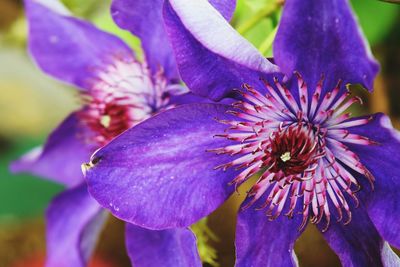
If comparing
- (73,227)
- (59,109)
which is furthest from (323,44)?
(59,109)

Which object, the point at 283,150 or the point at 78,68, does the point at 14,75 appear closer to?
the point at 78,68

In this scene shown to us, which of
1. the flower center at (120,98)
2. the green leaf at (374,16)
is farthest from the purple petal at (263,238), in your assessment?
the green leaf at (374,16)

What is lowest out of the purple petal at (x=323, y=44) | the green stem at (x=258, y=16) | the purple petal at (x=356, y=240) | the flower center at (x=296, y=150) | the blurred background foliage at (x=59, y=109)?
the blurred background foliage at (x=59, y=109)

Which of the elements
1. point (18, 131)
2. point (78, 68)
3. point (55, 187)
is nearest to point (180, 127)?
point (78, 68)

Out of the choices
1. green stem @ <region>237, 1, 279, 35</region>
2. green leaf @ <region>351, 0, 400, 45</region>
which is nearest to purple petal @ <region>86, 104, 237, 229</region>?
green stem @ <region>237, 1, 279, 35</region>

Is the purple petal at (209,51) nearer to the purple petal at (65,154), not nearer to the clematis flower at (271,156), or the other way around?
the clematis flower at (271,156)

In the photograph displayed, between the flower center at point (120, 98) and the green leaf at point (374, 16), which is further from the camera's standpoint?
the green leaf at point (374, 16)

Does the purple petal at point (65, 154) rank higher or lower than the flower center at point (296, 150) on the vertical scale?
lower
